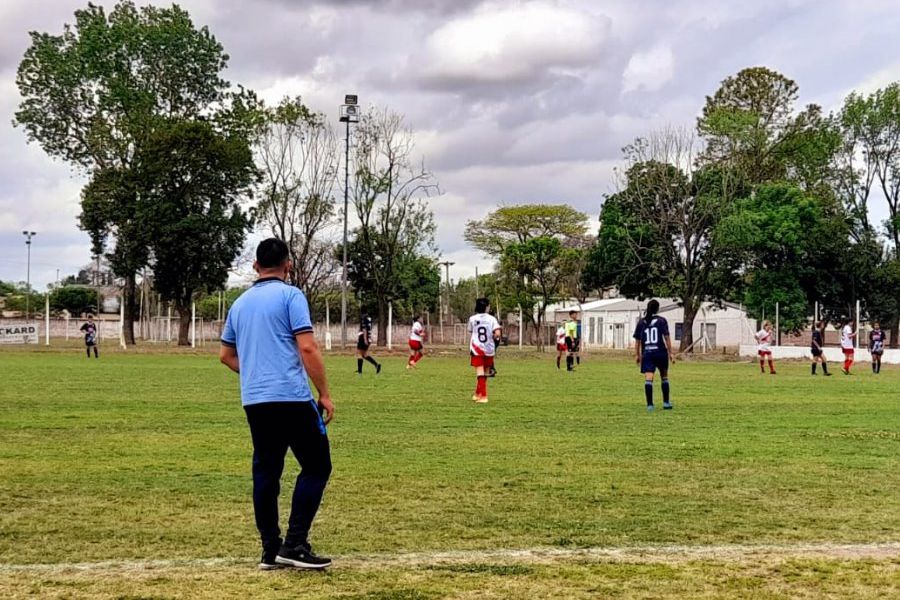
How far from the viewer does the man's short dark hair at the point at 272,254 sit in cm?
623

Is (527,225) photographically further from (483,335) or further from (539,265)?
(483,335)

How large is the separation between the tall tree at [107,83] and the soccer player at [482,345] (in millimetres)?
41690

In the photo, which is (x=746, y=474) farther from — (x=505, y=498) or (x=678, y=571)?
(x=678, y=571)

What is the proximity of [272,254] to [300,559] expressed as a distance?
71.7 inches

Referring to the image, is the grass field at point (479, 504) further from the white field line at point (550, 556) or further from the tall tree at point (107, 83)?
the tall tree at point (107, 83)

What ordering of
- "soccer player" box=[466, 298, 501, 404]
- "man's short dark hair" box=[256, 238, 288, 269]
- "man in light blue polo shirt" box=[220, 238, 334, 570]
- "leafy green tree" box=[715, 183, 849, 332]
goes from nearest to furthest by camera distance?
"man in light blue polo shirt" box=[220, 238, 334, 570] < "man's short dark hair" box=[256, 238, 288, 269] < "soccer player" box=[466, 298, 501, 404] < "leafy green tree" box=[715, 183, 849, 332]

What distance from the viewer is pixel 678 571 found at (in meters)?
5.85

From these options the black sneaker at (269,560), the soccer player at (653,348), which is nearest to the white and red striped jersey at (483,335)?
the soccer player at (653,348)

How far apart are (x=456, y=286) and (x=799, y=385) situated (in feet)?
260

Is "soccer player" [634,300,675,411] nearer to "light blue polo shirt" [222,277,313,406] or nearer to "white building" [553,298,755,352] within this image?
"light blue polo shirt" [222,277,313,406]

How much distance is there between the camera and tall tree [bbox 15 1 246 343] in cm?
5772

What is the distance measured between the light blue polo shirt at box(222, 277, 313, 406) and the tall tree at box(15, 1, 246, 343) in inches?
2097

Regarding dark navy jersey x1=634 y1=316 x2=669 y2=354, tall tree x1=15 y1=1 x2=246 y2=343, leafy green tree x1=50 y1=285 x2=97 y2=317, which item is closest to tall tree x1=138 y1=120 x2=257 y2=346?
tall tree x1=15 y1=1 x2=246 y2=343

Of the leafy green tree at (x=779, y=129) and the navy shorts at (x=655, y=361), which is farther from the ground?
the leafy green tree at (x=779, y=129)
